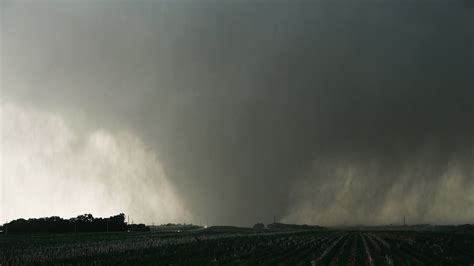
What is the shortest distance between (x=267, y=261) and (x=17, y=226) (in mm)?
137903

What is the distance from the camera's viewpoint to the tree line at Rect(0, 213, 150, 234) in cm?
15438

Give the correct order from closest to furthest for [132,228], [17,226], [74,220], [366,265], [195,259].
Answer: [366,265]
[195,259]
[17,226]
[74,220]
[132,228]

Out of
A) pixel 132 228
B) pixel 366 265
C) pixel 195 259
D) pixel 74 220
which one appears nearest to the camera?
pixel 366 265

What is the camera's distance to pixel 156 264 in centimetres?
3956

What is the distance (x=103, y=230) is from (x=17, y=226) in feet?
96.2

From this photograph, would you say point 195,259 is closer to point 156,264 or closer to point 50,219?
point 156,264

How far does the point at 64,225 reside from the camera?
161125 mm

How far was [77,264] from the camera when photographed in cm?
4016

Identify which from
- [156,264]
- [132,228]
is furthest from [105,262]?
[132,228]

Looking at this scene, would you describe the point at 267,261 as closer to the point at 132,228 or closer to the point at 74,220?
the point at 74,220

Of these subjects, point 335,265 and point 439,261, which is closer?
point 335,265

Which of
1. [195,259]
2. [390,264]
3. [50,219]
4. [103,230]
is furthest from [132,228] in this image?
[390,264]

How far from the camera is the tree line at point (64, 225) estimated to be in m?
154

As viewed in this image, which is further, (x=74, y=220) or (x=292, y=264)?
(x=74, y=220)
